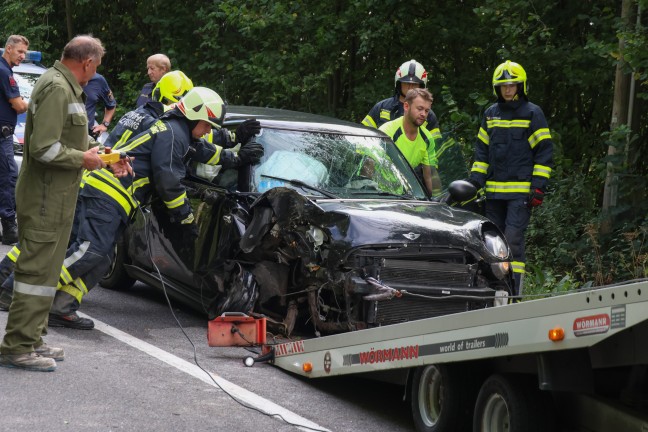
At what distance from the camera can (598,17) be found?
12688 millimetres

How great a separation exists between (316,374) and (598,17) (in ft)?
25.5

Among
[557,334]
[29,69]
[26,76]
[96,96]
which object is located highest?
[29,69]

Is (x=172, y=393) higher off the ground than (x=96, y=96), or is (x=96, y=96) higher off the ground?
(x=96, y=96)

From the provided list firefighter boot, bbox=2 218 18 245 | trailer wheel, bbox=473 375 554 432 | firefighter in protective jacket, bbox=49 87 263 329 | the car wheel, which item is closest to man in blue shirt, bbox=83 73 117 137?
firefighter boot, bbox=2 218 18 245

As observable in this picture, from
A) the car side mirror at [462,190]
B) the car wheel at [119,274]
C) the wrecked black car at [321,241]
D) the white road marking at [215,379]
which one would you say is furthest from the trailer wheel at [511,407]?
the car wheel at [119,274]

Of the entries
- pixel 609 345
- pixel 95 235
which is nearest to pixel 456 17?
pixel 95 235

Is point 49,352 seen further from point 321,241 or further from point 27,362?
point 321,241

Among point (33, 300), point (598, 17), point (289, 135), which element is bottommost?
point (33, 300)

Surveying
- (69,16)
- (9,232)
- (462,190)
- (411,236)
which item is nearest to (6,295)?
(411,236)

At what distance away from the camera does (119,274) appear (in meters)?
9.27

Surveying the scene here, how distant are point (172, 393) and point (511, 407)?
2.05 m

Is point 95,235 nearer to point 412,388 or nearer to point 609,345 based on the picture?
point 412,388

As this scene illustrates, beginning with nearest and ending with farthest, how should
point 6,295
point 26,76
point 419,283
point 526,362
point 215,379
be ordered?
point 526,362, point 215,379, point 419,283, point 6,295, point 26,76

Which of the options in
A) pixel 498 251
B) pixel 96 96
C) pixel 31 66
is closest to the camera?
pixel 498 251
